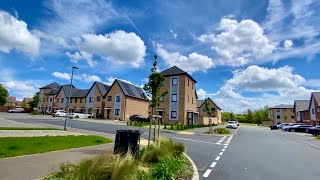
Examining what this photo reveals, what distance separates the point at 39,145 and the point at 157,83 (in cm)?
650

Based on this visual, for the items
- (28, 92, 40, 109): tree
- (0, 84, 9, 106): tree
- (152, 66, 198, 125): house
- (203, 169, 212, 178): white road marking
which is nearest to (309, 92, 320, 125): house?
(152, 66, 198, 125): house

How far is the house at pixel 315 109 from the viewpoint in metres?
51.6

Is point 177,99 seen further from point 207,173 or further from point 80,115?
point 207,173

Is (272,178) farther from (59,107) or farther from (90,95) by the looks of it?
(59,107)

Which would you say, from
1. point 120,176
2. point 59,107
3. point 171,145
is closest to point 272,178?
point 171,145

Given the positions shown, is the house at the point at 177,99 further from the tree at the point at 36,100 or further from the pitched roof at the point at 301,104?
the tree at the point at 36,100

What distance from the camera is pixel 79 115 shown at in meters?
52.6

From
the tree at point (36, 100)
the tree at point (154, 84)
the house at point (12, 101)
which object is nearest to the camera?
the tree at point (154, 84)

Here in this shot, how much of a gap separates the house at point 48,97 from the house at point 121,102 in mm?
28594

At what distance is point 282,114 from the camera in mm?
95938

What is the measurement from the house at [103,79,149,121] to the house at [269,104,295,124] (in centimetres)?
6816

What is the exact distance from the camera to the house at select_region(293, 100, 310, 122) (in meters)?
62.1

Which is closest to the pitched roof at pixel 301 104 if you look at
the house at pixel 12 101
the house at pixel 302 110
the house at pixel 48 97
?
the house at pixel 302 110

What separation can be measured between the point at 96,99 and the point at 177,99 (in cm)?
2451
